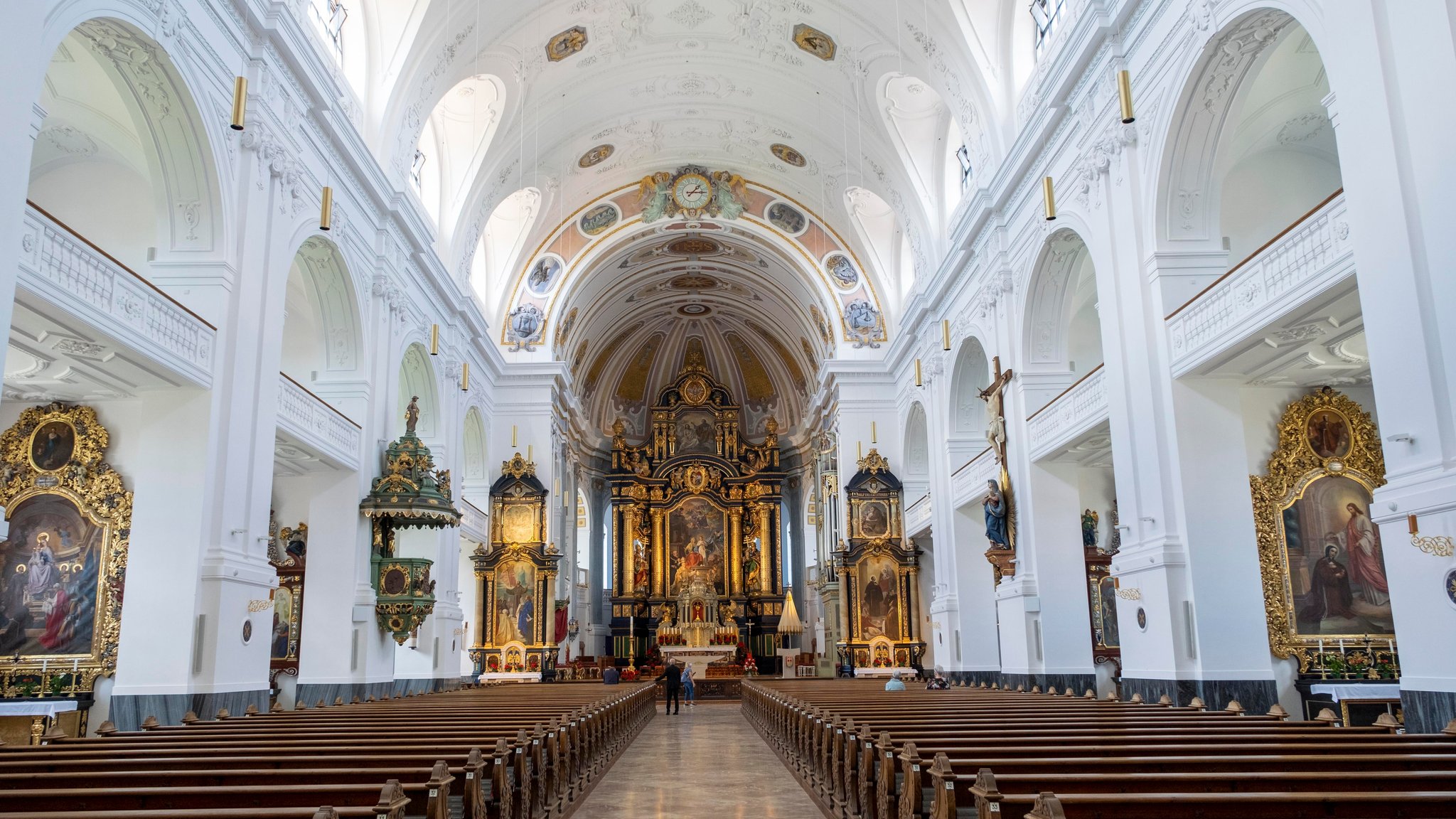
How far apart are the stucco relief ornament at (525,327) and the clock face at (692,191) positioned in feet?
14.4

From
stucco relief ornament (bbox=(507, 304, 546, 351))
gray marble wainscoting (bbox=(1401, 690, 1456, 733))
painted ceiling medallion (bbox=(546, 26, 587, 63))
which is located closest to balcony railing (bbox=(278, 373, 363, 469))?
painted ceiling medallion (bbox=(546, 26, 587, 63))

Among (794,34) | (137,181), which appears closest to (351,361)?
(137,181)

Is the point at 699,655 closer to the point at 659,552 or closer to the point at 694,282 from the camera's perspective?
the point at 659,552

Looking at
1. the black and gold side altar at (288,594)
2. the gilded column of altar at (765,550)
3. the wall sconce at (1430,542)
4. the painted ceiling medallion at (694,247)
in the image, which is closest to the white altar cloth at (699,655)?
the gilded column of altar at (765,550)

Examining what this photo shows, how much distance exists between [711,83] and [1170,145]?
1174 centimetres

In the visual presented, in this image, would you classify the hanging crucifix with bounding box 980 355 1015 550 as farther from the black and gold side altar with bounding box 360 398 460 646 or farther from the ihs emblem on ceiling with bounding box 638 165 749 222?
the ihs emblem on ceiling with bounding box 638 165 749 222

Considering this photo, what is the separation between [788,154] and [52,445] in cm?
1538

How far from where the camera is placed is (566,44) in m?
18.0

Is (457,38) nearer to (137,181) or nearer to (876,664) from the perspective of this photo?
(137,181)

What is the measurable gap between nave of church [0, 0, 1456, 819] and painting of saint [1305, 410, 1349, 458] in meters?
0.10

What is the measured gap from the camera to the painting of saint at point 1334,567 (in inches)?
464

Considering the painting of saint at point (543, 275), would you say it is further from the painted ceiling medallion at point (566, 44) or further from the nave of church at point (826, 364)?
the painted ceiling medallion at point (566, 44)

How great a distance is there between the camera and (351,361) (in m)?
15.1

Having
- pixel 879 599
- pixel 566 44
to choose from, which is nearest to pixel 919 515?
pixel 879 599
